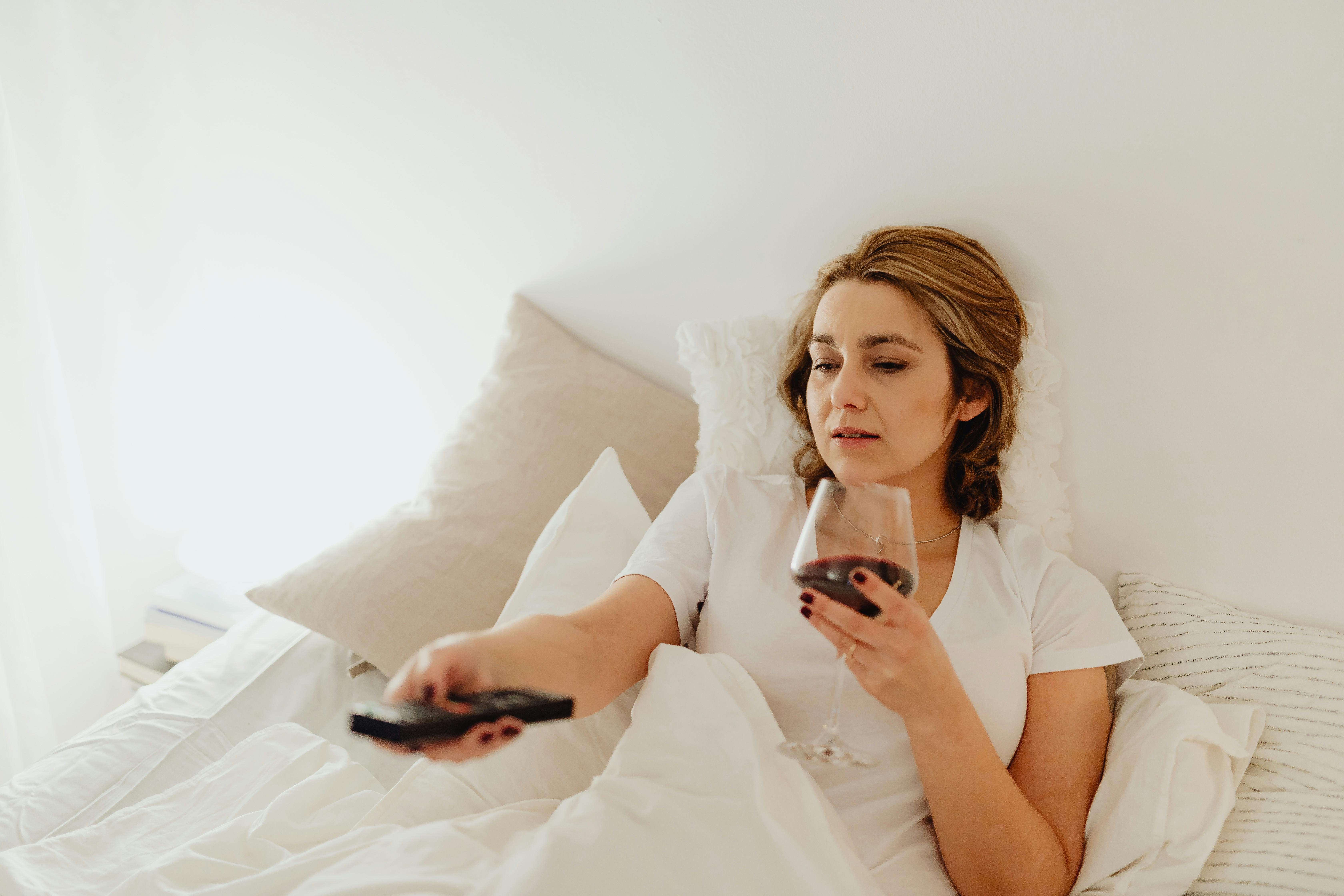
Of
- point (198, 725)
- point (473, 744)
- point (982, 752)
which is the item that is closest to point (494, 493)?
point (198, 725)

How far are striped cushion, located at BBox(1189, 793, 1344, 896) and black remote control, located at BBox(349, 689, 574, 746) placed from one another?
831 mm

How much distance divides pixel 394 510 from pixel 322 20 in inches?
44.0

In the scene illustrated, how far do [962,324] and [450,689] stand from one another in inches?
34.4

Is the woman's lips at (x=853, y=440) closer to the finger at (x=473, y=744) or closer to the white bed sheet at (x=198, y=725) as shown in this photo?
the finger at (x=473, y=744)

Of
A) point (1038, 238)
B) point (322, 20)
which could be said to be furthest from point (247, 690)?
point (1038, 238)

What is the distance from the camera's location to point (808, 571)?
835mm

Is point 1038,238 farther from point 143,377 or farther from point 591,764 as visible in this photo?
point 143,377

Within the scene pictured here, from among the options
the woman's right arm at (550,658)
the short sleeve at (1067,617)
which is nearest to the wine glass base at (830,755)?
the woman's right arm at (550,658)

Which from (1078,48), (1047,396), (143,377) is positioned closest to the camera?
(1078,48)

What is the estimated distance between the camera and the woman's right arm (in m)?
0.74

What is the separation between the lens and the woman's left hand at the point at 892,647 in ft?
2.70

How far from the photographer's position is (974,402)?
1257 mm

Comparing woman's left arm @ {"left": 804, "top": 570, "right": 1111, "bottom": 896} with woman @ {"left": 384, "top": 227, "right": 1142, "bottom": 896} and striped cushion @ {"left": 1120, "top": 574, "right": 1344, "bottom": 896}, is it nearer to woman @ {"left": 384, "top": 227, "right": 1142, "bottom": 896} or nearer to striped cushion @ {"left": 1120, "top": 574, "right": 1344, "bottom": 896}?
woman @ {"left": 384, "top": 227, "right": 1142, "bottom": 896}

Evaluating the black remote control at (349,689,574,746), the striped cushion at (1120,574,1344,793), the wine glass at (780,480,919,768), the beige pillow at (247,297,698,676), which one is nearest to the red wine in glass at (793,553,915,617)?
the wine glass at (780,480,919,768)
